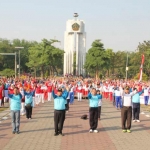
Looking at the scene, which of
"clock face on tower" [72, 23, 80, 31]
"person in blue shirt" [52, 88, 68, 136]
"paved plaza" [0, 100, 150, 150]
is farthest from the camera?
"clock face on tower" [72, 23, 80, 31]

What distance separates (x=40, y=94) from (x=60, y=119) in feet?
46.1

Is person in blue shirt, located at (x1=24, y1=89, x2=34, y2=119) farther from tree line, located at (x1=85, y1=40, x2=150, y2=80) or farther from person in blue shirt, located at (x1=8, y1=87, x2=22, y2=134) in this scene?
tree line, located at (x1=85, y1=40, x2=150, y2=80)

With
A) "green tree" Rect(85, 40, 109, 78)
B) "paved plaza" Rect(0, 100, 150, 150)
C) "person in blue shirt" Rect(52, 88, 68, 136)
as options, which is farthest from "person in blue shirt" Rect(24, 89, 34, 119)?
"green tree" Rect(85, 40, 109, 78)

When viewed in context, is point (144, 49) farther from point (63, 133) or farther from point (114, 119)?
point (63, 133)

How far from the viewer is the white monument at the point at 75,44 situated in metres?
76.2

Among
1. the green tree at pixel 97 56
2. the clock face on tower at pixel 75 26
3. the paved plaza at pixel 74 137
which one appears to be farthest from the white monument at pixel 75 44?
the paved plaza at pixel 74 137


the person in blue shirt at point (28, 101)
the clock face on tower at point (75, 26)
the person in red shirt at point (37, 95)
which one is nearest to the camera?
the person in blue shirt at point (28, 101)

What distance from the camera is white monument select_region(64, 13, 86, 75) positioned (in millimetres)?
76188

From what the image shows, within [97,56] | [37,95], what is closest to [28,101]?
[37,95]

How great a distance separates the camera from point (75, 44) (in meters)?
77.6

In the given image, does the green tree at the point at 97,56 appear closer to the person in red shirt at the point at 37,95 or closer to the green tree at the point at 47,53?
the green tree at the point at 47,53

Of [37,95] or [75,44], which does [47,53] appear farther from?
[37,95]

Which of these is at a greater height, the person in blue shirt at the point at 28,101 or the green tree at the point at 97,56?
the green tree at the point at 97,56

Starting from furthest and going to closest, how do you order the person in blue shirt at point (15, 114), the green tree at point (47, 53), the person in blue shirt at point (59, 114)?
the green tree at point (47, 53) < the person in blue shirt at point (15, 114) < the person in blue shirt at point (59, 114)
